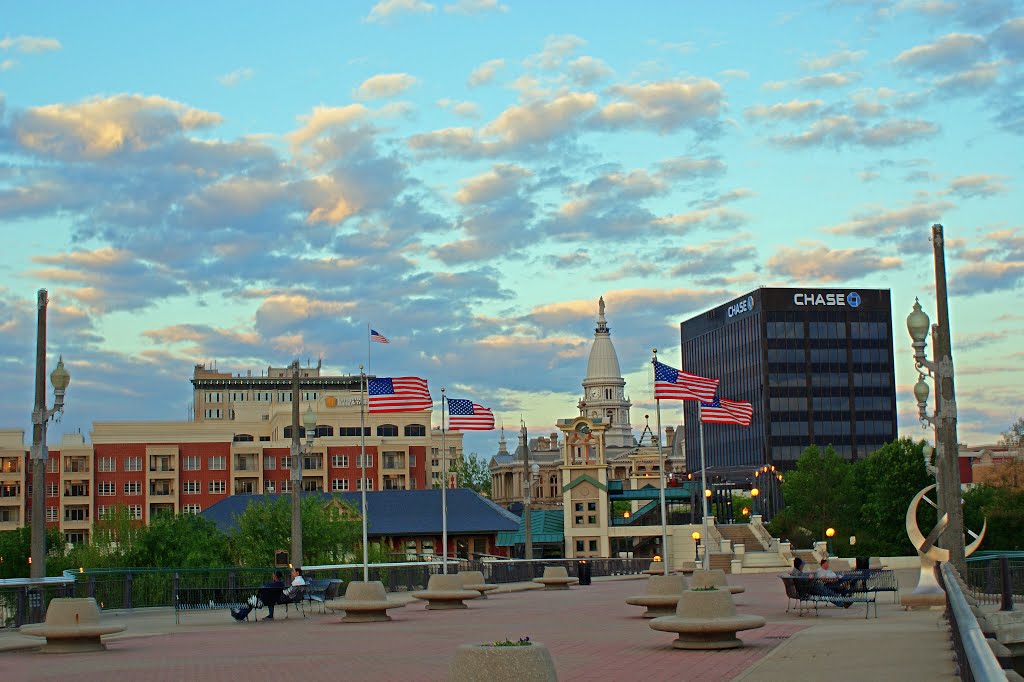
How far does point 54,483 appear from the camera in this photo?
12381cm

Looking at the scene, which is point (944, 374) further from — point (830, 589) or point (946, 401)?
point (830, 589)

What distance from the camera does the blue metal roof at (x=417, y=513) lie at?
10056cm

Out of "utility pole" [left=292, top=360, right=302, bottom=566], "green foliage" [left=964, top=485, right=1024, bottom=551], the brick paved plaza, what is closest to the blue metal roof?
"green foliage" [left=964, top=485, right=1024, bottom=551]

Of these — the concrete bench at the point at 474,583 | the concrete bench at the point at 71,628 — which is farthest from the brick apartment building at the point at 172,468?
the concrete bench at the point at 71,628

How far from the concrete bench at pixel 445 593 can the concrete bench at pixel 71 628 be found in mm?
11181

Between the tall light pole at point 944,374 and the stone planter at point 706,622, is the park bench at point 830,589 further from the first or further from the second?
the stone planter at point 706,622

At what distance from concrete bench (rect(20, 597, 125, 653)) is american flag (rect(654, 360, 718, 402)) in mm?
25465

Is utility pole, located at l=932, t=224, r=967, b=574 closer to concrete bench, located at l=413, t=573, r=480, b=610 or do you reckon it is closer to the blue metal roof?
concrete bench, located at l=413, t=573, r=480, b=610

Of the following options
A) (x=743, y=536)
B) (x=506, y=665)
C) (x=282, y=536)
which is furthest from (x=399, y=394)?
(x=743, y=536)

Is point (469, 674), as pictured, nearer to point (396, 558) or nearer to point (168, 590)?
point (168, 590)

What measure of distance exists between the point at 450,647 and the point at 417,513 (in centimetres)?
8379

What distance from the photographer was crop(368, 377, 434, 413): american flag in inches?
1679

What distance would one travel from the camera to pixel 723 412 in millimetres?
47188

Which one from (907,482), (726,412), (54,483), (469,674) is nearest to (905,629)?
(469,674)
